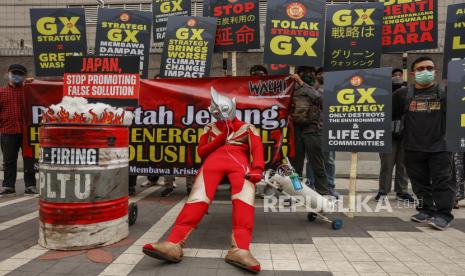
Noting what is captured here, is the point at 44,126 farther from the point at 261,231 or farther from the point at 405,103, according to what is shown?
the point at 405,103

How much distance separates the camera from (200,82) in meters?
6.11

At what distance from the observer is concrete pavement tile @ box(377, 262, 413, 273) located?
10.6ft

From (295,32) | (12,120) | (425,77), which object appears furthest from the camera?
(12,120)

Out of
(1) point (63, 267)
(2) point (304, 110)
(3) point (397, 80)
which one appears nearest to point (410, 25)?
(3) point (397, 80)

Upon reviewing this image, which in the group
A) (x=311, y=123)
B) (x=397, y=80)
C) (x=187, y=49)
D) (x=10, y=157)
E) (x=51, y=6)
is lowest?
(x=10, y=157)

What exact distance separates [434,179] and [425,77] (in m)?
1.31

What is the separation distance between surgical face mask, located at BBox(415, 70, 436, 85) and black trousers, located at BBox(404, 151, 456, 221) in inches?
36.2

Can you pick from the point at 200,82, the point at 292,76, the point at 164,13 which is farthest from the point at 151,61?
the point at 292,76

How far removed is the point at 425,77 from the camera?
4.77 meters

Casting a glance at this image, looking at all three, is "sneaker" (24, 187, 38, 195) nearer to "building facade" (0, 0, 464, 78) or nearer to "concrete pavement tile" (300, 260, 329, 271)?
"concrete pavement tile" (300, 260, 329, 271)

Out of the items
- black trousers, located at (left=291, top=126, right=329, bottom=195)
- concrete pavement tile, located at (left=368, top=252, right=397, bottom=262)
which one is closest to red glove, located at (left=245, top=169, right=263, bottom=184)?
concrete pavement tile, located at (left=368, top=252, right=397, bottom=262)

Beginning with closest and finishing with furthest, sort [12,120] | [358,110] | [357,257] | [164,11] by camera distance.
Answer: [357,257], [358,110], [12,120], [164,11]

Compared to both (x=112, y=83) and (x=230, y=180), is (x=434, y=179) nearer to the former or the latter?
(x=230, y=180)

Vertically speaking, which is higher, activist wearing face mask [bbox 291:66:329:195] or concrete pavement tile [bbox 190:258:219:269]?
activist wearing face mask [bbox 291:66:329:195]
